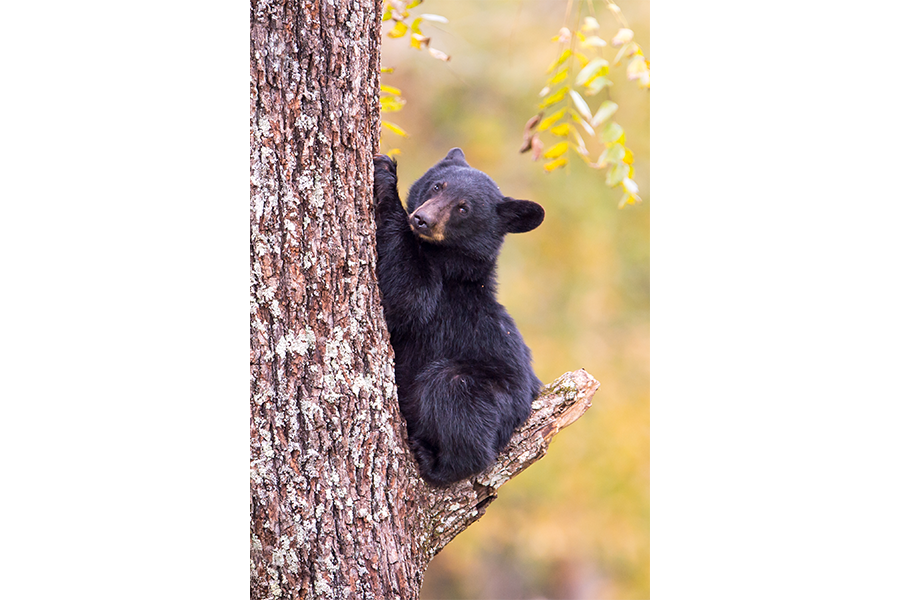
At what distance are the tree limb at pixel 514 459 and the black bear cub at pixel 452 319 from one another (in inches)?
2.1

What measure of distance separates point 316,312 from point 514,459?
3.21 ft

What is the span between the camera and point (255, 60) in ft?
6.31

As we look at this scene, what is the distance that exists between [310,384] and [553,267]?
363 centimetres

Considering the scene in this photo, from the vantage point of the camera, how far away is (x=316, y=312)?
1.96m

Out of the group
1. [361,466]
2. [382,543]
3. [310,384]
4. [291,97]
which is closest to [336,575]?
[382,543]

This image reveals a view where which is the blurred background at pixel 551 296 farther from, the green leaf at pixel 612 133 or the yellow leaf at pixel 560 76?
the green leaf at pixel 612 133

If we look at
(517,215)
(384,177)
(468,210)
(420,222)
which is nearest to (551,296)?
(517,215)

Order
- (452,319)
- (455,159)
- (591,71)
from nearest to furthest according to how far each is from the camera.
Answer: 1. (591,71)
2. (452,319)
3. (455,159)

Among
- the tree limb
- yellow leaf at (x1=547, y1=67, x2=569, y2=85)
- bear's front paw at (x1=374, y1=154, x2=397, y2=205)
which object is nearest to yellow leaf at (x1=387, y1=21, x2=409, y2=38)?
yellow leaf at (x1=547, y1=67, x2=569, y2=85)

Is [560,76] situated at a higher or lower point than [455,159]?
higher

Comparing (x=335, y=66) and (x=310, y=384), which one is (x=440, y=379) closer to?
(x=310, y=384)

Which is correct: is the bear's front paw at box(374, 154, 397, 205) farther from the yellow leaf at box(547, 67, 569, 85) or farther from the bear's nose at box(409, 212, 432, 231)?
the yellow leaf at box(547, 67, 569, 85)

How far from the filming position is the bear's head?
2.56 m

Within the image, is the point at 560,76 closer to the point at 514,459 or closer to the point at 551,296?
the point at 514,459
